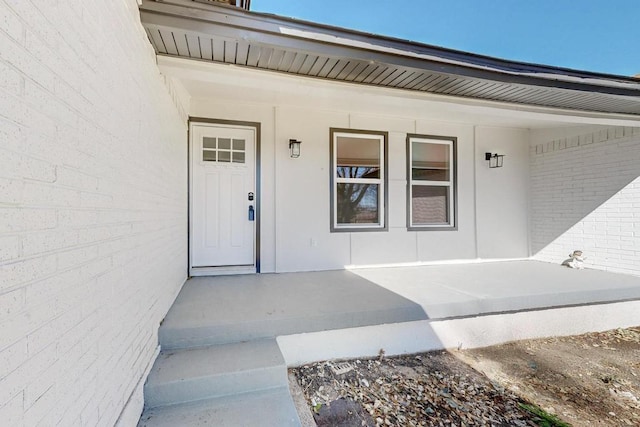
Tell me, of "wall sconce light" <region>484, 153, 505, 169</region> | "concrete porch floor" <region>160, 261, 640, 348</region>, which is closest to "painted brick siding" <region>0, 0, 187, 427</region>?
"concrete porch floor" <region>160, 261, 640, 348</region>

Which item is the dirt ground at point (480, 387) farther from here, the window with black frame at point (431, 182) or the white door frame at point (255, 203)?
the window with black frame at point (431, 182)

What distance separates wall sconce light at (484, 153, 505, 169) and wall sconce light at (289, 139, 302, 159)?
11.9 ft

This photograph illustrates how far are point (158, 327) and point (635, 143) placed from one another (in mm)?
Result: 6838

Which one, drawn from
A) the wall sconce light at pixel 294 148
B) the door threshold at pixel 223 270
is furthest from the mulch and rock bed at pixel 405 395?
the wall sconce light at pixel 294 148

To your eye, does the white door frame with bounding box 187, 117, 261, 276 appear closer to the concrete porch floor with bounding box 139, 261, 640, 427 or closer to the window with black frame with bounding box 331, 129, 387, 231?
the concrete porch floor with bounding box 139, 261, 640, 427

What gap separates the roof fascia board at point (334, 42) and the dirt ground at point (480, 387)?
9.15ft

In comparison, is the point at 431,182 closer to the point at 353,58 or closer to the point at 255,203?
the point at 255,203

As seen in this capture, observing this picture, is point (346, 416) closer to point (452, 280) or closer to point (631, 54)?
point (452, 280)

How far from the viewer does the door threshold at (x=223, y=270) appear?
424 centimetres

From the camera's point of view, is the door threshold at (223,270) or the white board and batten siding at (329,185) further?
the white board and batten siding at (329,185)

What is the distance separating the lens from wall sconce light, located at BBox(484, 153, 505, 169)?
216 inches

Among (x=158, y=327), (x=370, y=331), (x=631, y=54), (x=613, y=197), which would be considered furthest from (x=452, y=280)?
(x=631, y=54)

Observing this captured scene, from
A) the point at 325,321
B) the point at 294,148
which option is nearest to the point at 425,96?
the point at 294,148

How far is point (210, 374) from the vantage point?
2.01 meters
